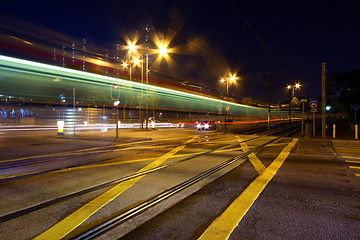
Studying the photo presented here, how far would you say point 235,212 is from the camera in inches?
151

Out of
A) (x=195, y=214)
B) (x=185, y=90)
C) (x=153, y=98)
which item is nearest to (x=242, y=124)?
(x=185, y=90)

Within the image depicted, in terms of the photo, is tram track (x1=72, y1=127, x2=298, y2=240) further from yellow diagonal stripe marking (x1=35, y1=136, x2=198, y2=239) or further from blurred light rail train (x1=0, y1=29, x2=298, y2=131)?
blurred light rail train (x1=0, y1=29, x2=298, y2=131)

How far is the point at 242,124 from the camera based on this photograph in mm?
32531

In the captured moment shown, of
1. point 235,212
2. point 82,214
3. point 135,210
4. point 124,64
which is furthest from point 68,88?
point 235,212

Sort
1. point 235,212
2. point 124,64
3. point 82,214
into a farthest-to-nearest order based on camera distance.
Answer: point 124,64 < point 235,212 < point 82,214

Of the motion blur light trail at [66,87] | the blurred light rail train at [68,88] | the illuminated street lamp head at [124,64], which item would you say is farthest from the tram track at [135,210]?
the illuminated street lamp head at [124,64]

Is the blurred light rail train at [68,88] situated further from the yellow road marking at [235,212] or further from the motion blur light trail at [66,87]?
the yellow road marking at [235,212]

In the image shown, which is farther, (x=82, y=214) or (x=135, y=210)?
(x=135, y=210)

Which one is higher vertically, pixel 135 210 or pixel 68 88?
pixel 68 88

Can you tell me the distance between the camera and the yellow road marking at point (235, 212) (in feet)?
10.3

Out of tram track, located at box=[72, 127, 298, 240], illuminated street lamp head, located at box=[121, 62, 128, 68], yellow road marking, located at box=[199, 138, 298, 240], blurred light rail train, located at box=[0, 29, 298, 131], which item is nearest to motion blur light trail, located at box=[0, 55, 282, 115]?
blurred light rail train, located at box=[0, 29, 298, 131]

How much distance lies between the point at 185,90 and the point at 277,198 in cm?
2618

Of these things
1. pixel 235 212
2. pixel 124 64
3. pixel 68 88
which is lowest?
pixel 235 212

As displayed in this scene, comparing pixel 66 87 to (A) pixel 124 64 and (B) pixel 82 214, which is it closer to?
(A) pixel 124 64
